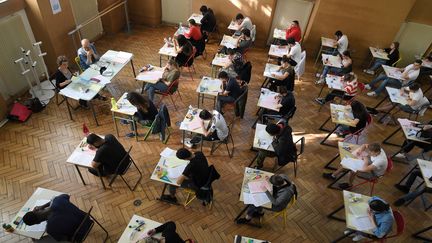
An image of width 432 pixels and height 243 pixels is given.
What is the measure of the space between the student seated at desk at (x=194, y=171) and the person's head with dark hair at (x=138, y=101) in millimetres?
1531

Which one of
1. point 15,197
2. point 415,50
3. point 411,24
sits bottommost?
point 15,197

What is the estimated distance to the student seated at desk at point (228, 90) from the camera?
6.27 m

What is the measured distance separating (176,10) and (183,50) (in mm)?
3845

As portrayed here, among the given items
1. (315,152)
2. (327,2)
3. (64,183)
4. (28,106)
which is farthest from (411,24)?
(28,106)

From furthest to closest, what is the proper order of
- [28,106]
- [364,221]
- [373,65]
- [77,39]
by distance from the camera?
1. [373,65]
2. [77,39]
3. [28,106]
4. [364,221]

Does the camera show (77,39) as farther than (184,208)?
Yes

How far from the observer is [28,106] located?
21.4 ft

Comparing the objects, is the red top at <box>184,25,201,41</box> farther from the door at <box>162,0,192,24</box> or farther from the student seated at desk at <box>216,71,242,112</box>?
the door at <box>162,0,192,24</box>

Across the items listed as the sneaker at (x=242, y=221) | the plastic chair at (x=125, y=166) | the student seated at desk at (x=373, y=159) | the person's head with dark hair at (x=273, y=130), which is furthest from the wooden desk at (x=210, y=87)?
the student seated at desk at (x=373, y=159)

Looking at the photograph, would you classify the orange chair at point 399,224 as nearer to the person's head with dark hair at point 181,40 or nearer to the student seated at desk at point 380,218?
the student seated at desk at point 380,218

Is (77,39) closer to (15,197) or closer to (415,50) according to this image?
(15,197)

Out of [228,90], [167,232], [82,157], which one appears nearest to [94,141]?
[82,157]

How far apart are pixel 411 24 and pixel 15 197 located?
11.0 m

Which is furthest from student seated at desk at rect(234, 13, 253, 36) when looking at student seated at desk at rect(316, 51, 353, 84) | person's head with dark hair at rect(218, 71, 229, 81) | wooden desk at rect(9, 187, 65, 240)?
wooden desk at rect(9, 187, 65, 240)
